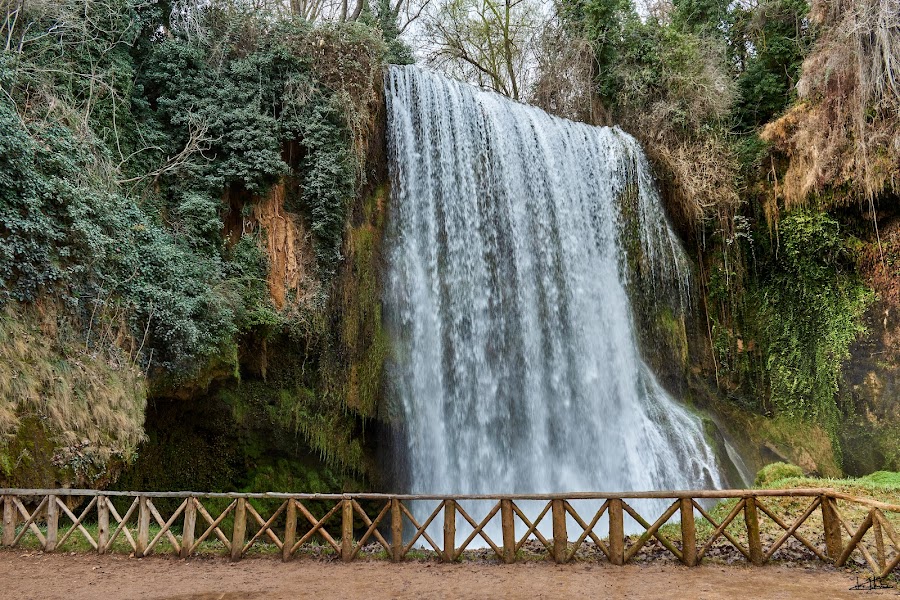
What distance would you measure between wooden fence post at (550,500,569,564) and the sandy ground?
0.14 meters

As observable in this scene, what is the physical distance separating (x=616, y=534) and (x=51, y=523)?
248 inches

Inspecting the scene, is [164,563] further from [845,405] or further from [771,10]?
[771,10]

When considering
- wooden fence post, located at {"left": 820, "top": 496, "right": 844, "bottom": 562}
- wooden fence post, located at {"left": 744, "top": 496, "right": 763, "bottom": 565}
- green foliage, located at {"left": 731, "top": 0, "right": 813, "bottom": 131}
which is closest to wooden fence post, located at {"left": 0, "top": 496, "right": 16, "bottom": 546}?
wooden fence post, located at {"left": 744, "top": 496, "right": 763, "bottom": 565}

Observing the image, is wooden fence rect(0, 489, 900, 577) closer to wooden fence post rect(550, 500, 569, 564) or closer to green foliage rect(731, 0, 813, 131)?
wooden fence post rect(550, 500, 569, 564)

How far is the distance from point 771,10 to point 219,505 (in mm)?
17815

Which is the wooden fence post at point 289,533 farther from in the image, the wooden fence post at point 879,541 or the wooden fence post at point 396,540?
the wooden fence post at point 879,541

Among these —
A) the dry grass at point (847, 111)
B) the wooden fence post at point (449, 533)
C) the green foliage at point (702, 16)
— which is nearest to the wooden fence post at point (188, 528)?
the wooden fence post at point (449, 533)

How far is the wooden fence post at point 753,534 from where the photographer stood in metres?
6.02

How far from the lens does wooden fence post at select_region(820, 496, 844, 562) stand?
19.3 ft

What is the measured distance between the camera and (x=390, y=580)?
19.2 feet

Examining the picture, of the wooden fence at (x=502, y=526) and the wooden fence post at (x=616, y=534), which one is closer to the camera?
the wooden fence at (x=502, y=526)

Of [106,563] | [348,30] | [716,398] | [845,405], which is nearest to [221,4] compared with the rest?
[348,30]

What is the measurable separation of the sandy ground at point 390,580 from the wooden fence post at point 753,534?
0.44 feet

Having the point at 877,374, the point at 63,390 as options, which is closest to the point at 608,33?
the point at 877,374
